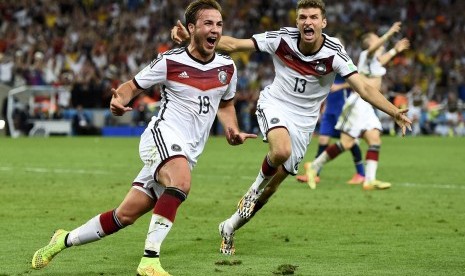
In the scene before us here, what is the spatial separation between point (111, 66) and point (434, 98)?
12.1 metres

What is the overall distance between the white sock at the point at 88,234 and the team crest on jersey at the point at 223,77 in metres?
1.52

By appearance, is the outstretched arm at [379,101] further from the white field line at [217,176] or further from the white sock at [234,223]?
A: the white field line at [217,176]

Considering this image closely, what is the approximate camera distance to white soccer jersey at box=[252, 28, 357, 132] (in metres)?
10.6

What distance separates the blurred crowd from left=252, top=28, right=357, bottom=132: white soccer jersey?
22845mm

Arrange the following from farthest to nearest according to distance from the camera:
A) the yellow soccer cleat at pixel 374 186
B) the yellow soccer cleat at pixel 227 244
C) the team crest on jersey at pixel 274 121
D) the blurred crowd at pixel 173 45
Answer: the blurred crowd at pixel 173 45, the yellow soccer cleat at pixel 374 186, the team crest on jersey at pixel 274 121, the yellow soccer cleat at pixel 227 244

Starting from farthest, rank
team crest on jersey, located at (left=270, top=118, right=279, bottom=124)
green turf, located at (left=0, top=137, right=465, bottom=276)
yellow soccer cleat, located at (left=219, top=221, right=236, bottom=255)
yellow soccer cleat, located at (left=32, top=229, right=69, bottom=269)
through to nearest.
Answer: team crest on jersey, located at (left=270, top=118, right=279, bottom=124)
yellow soccer cleat, located at (left=219, top=221, right=236, bottom=255)
green turf, located at (left=0, top=137, right=465, bottom=276)
yellow soccer cleat, located at (left=32, top=229, right=69, bottom=269)

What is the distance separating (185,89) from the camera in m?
8.78

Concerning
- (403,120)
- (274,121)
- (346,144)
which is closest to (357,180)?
(346,144)

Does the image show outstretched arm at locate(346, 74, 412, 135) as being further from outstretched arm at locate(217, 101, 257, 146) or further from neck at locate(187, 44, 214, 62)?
neck at locate(187, 44, 214, 62)

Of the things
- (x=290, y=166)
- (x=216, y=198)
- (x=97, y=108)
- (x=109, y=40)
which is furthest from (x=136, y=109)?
(x=290, y=166)

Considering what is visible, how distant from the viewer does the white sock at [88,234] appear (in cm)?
870

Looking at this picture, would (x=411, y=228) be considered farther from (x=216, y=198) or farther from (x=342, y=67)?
(x=216, y=198)

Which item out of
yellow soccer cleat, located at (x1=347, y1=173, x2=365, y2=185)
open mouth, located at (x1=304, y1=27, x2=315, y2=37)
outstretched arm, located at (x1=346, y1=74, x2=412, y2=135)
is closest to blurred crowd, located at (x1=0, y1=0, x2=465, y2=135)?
yellow soccer cleat, located at (x1=347, y1=173, x2=365, y2=185)

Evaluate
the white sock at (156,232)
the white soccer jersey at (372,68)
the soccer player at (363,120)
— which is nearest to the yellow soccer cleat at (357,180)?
the soccer player at (363,120)
